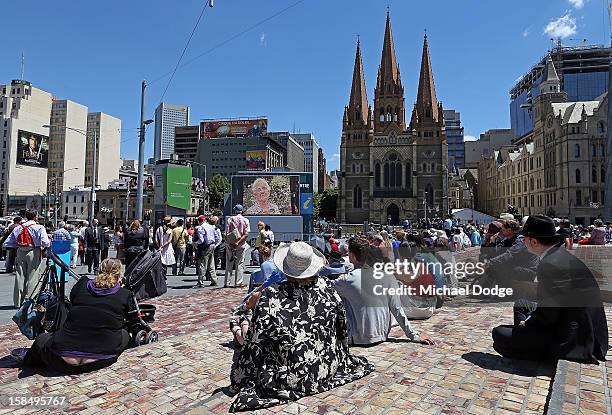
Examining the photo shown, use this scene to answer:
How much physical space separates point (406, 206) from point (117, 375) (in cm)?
7711

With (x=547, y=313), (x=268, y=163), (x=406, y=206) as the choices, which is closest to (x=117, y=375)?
(x=547, y=313)

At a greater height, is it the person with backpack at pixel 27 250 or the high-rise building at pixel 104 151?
the high-rise building at pixel 104 151

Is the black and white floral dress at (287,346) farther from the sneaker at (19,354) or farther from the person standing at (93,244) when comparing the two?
the person standing at (93,244)

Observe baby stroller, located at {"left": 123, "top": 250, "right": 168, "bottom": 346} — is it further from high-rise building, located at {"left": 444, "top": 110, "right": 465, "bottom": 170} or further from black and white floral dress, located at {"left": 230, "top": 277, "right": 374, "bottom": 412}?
high-rise building, located at {"left": 444, "top": 110, "right": 465, "bottom": 170}

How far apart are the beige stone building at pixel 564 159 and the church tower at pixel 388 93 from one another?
24.8m

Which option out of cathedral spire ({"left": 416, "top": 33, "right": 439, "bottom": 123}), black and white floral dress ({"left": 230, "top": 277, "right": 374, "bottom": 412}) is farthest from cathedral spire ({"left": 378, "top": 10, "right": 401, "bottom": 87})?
black and white floral dress ({"left": 230, "top": 277, "right": 374, "bottom": 412})

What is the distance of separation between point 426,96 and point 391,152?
515 inches

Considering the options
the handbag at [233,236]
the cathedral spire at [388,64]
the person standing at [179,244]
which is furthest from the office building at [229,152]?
the handbag at [233,236]

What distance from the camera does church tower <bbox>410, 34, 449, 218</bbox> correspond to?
78375 millimetres

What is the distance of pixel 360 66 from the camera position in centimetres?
8356

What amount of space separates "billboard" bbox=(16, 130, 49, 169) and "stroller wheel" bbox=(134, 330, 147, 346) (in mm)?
109050

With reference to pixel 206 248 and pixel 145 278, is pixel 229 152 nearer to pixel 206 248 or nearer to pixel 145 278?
pixel 206 248

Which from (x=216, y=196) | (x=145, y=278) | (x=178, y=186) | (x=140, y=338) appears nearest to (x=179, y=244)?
(x=145, y=278)

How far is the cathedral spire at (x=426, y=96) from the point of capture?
262 ft
